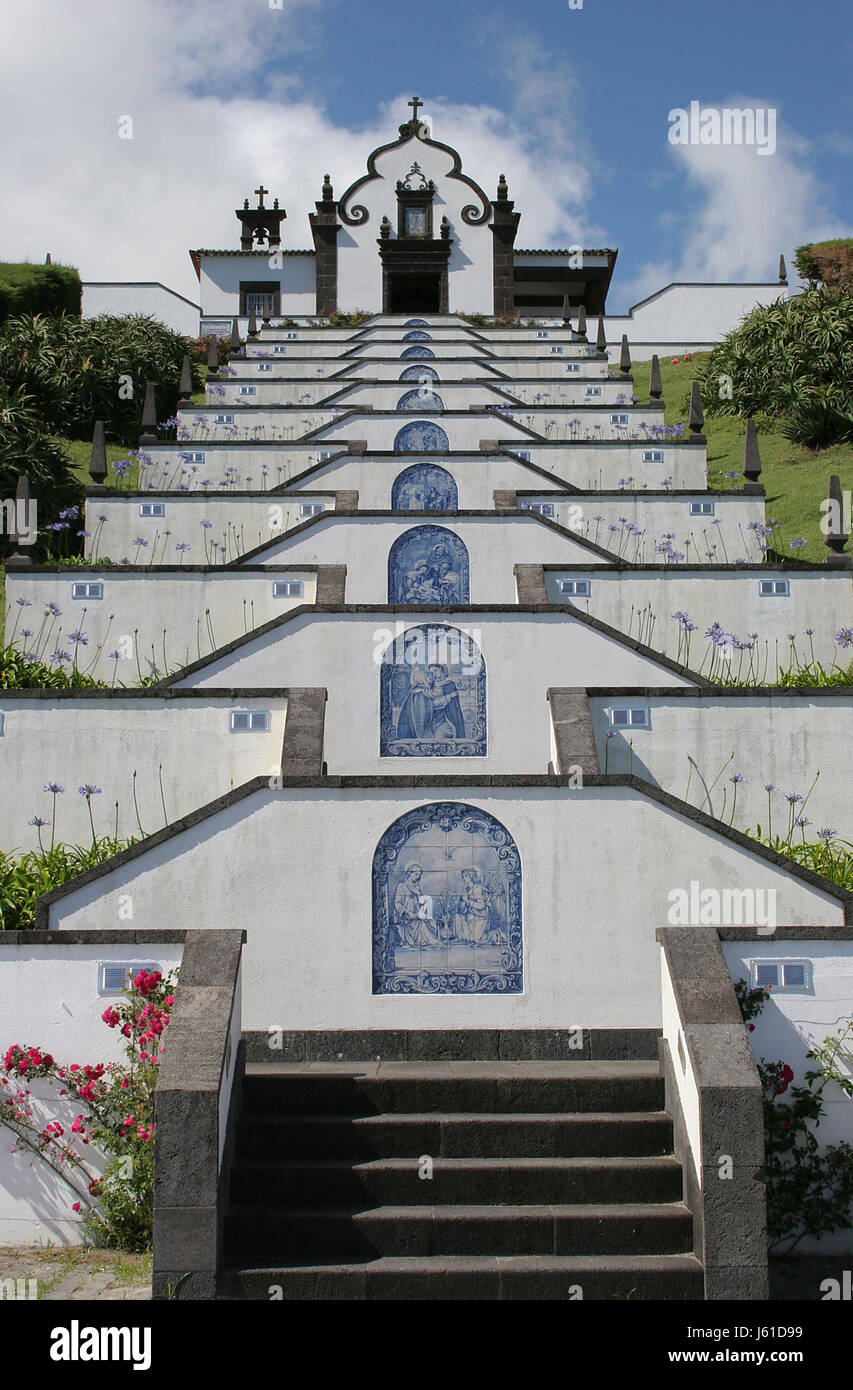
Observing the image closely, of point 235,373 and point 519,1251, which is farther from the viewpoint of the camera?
point 235,373

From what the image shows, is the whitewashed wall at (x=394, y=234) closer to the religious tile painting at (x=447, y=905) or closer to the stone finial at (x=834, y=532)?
the stone finial at (x=834, y=532)

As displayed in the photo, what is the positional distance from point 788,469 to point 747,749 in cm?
1276

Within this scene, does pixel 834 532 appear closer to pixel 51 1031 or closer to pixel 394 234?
pixel 51 1031

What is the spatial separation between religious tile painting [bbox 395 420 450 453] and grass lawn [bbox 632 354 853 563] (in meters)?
4.79

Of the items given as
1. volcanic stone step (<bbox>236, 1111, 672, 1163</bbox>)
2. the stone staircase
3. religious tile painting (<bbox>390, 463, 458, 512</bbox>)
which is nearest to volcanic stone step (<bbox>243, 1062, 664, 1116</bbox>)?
the stone staircase

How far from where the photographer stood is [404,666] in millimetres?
11391

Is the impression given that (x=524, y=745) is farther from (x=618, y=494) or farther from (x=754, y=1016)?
(x=618, y=494)

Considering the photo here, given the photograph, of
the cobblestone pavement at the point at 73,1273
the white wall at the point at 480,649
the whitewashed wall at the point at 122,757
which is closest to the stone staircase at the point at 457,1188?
the cobblestone pavement at the point at 73,1273

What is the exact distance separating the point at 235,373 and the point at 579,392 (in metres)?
6.90

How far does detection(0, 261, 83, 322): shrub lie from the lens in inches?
1344

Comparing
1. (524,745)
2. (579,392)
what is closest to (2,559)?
(524,745)

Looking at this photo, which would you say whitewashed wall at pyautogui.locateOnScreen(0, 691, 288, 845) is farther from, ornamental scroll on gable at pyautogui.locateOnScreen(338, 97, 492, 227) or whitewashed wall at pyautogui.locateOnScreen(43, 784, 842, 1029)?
ornamental scroll on gable at pyautogui.locateOnScreen(338, 97, 492, 227)

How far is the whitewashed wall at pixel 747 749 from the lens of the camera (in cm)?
1094

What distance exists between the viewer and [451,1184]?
22.8 ft
